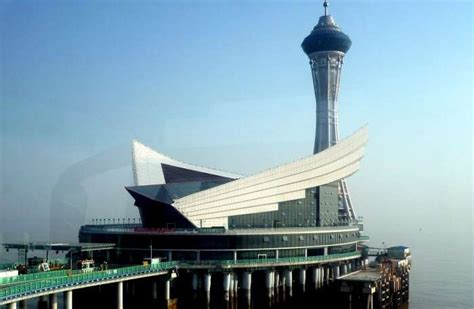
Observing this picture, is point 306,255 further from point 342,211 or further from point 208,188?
point 342,211

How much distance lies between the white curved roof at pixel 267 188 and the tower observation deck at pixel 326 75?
19.7 metres

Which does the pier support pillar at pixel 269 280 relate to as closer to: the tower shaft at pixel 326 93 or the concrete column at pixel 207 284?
the concrete column at pixel 207 284

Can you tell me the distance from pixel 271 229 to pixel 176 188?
500 inches

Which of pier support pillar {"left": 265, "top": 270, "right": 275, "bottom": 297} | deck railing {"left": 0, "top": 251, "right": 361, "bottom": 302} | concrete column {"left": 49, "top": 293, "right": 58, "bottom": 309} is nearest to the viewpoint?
deck railing {"left": 0, "top": 251, "right": 361, "bottom": 302}

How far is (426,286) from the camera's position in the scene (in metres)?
84.1

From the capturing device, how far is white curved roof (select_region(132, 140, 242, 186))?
3184 inches

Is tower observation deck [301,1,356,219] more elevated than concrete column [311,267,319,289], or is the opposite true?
tower observation deck [301,1,356,219]

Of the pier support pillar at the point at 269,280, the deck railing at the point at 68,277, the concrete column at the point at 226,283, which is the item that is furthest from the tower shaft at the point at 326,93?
the concrete column at the point at 226,283

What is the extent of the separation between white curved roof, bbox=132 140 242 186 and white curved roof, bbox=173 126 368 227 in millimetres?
9983

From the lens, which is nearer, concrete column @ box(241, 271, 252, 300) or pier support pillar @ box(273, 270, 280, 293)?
concrete column @ box(241, 271, 252, 300)

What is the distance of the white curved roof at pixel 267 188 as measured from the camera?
6744 cm

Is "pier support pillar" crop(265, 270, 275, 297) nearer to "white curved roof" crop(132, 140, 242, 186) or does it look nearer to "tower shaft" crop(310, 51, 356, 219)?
"white curved roof" crop(132, 140, 242, 186)

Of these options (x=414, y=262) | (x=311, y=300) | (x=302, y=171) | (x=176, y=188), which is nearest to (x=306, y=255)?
(x=311, y=300)

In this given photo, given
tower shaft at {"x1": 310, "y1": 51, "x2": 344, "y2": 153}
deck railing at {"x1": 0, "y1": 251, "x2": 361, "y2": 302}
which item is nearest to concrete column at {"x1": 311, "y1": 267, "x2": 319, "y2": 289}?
deck railing at {"x1": 0, "y1": 251, "x2": 361, "y2": 302}
